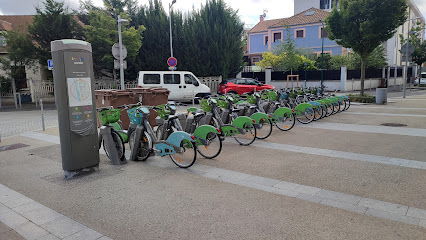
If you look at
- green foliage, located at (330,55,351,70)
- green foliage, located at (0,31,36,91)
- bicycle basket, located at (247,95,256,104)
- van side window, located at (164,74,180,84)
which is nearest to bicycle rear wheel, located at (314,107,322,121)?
bicycle basket, located at (247,95,256,104)

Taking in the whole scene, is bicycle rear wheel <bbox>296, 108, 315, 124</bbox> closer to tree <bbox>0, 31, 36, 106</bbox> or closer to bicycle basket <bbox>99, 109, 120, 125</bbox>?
bicycle basket <bbox>99, 109, 120, 125</bbox>

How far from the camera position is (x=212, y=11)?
87.1 ft

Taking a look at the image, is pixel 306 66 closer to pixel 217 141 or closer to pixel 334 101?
pixel 334 101

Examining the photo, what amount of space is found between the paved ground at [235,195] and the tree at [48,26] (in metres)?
14.1

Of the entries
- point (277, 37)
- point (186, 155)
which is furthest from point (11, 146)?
point (277, 37)

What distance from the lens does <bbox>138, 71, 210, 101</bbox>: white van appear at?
16953 millimetres

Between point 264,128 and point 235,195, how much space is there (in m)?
3.58

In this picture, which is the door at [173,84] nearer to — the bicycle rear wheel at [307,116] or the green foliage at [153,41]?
the green foliage at [153,41]

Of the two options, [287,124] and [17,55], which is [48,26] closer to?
[17,55]

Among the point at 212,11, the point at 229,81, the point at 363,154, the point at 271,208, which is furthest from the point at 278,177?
the point at 212,11

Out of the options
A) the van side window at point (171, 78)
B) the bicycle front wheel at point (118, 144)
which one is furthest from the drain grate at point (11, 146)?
the van side window at point (171, 78)

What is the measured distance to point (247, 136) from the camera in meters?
7.33

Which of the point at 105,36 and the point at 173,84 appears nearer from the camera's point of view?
the point at 173,84

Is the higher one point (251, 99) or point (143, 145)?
point (251, 99)
